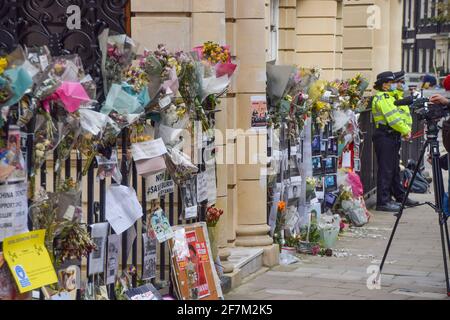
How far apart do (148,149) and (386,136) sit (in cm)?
938

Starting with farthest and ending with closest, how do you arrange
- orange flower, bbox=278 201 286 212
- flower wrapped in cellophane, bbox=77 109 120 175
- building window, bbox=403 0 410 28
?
building window, bbox=403 0 410 28 < orange flower, bbox=278 201 286 212 < flower wrapped in cellophane, bbox=77 109 120 175

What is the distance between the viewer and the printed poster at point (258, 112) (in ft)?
34.3

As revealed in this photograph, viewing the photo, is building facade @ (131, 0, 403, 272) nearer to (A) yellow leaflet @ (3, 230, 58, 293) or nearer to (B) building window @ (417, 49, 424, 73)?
(A) yellow leaflet @ (3, 230, 58, 293)

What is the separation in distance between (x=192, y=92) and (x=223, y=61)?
497 millimetres

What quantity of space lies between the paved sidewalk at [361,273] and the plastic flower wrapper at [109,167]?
7.41 feet

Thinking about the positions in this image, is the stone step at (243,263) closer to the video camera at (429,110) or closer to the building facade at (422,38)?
the video camera at (429,110)

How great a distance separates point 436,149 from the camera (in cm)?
930

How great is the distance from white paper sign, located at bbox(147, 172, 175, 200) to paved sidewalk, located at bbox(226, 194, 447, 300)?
1.41 m

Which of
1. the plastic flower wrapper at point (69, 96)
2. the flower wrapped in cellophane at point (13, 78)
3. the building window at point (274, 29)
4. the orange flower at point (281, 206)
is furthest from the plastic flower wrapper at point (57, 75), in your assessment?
the building window at point (274, 29)

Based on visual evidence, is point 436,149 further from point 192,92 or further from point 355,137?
point 355,137

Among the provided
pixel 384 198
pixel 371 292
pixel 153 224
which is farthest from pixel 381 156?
pixel 153 224

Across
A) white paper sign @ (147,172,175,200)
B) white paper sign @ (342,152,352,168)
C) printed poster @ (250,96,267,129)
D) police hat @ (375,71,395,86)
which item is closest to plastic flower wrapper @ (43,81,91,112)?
white paper sign @ (147,172,175,200)

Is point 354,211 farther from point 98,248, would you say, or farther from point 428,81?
point 428,81

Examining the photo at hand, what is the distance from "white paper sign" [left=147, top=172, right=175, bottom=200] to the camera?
303 inches
